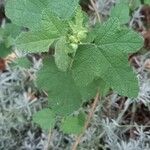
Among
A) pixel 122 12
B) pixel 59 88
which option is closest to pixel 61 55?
pixel 59 88

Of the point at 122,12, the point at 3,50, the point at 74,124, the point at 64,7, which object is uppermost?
the point at 64,7

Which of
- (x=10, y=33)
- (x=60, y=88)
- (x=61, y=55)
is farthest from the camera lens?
(x=10, y=33)

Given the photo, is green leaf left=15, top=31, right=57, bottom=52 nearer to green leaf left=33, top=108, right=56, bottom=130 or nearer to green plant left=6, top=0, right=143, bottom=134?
green plant left=6, top=0, right=143, bottom=134

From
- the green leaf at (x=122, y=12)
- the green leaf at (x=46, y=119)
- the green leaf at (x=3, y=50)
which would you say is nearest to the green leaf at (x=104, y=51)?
the green leaf at (x=122, y=12)

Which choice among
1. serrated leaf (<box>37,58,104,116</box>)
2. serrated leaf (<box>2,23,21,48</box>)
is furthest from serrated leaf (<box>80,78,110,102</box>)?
serrated leaf (<box>2,23,21,48</box>)

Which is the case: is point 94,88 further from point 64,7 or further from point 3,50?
point 3,50

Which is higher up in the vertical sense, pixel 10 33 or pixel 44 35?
pixel 44 35

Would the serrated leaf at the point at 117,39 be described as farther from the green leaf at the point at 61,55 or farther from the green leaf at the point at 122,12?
the green leaf at the point at 122,12
